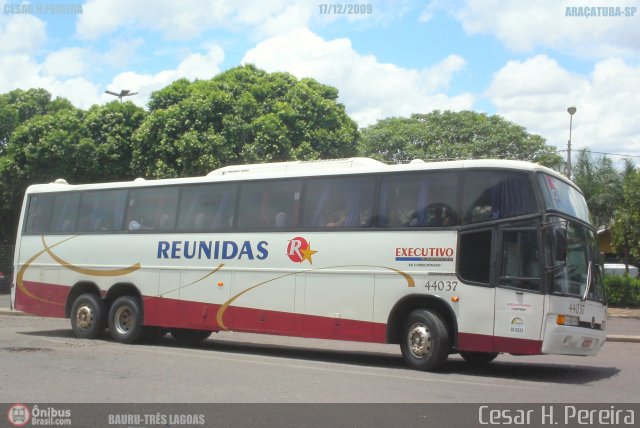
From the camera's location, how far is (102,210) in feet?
57.4

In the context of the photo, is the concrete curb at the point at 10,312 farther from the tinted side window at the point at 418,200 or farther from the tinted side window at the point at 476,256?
the tinted side window at the point at 476,256

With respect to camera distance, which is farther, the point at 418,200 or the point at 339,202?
the point at 339,202

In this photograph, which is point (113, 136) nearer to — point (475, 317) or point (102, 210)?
point (102, 210)

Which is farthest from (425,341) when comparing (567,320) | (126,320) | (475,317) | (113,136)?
(113,136)

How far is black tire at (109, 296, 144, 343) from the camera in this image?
16.6m

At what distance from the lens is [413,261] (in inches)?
510

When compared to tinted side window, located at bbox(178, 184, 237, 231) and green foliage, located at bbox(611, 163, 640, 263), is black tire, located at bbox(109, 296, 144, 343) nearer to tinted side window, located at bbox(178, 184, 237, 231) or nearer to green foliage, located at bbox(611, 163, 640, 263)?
tinted side window, located at bbox(178, 184, 237, 231)

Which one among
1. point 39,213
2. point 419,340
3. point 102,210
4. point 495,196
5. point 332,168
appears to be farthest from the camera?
point 39,213

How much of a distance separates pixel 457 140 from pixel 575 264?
131ft

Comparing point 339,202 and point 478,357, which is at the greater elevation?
point 339,202

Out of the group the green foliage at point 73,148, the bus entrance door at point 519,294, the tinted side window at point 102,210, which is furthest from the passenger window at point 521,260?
the green foliage at point 73,148

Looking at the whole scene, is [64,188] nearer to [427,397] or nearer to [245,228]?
[245,228]

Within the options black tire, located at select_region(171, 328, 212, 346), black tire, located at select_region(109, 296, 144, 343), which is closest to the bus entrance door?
black tire, located at select_region(171, 328, 212, 346)

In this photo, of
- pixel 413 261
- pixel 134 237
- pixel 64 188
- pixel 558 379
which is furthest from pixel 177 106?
pixel 558 379
